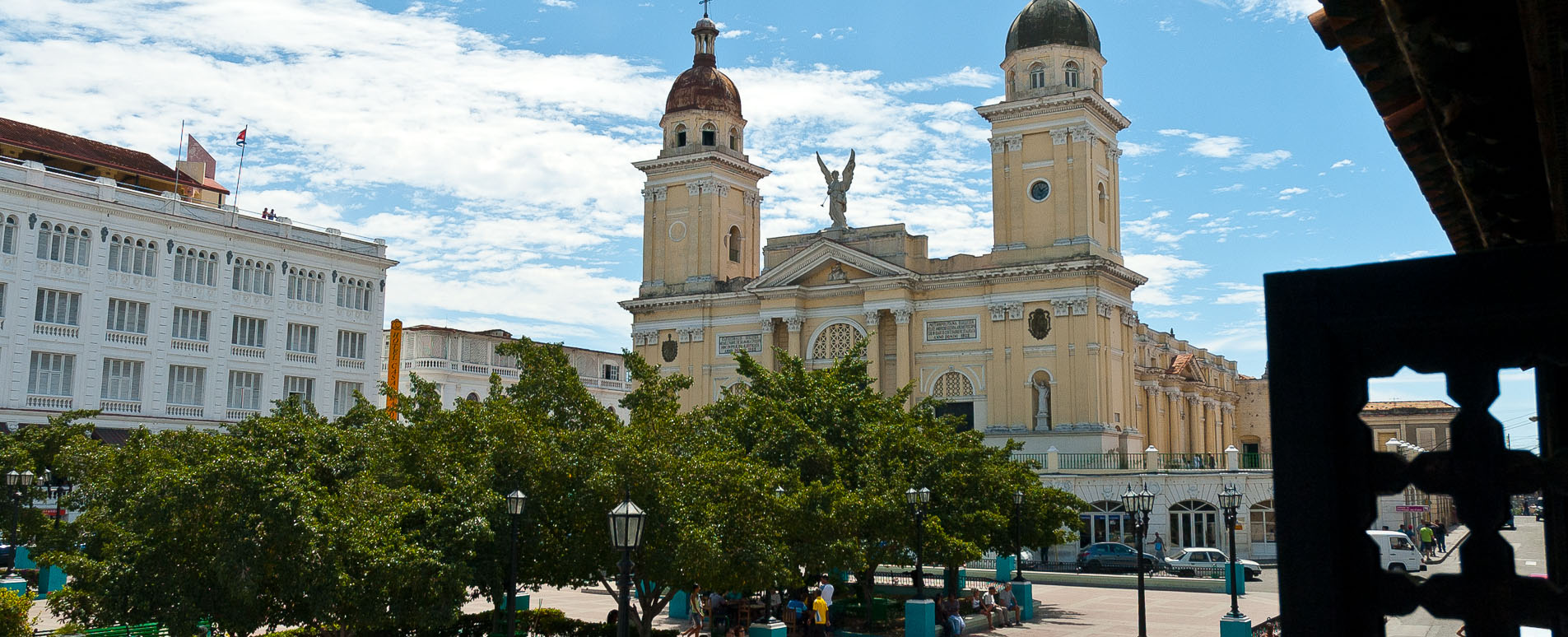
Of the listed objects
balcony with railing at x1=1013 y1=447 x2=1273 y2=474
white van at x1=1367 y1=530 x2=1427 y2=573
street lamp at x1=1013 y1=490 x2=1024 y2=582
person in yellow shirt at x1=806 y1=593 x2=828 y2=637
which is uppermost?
balcony with railing at x1=1013 y1=447 x2=1273 y2=474

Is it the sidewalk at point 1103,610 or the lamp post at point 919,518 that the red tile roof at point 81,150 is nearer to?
the sidewalk at point 1103,610

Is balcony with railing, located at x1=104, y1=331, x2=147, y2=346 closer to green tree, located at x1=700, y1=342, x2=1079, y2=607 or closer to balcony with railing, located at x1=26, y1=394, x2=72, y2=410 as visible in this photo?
balcony with railing, located at x1=26, y1=394, x2=72, y2=410

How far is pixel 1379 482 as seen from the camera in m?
2.96

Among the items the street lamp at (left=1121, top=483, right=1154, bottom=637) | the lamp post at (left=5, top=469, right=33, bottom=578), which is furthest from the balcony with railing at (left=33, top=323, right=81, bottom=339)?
the street lamp at (left=1121, top=483, right=1154, bottom=637)

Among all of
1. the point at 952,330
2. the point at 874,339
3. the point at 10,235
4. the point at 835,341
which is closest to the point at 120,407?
the point at 10,235

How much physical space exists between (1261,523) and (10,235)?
4993cm

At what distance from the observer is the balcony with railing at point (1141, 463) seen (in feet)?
165

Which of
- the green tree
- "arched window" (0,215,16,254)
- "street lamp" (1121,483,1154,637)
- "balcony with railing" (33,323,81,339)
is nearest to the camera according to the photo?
"street lamp" (1121,483,1154,637)

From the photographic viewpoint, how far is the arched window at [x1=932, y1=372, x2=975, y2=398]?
58.9m

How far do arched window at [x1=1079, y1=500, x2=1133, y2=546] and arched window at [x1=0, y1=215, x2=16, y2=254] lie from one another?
43.2 meters

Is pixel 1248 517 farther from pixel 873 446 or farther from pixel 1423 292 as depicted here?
pixel 1423 292

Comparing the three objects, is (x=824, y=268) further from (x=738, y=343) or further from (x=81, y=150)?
(x=81, y=150)

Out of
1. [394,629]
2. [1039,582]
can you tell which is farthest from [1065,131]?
[394,629]

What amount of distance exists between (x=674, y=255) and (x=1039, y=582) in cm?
3001
